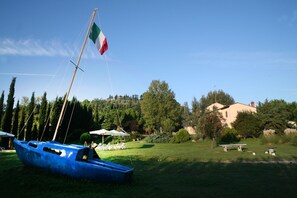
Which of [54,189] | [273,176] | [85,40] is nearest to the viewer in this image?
[54,189]

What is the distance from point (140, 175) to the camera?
12.1 metres

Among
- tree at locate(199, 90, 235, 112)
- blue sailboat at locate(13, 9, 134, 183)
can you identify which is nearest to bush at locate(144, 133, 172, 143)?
blue sailboat at locate(13, 9, 134, 183)

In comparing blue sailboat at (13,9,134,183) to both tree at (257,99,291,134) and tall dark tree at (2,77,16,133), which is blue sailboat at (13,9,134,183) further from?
tree at (257,99,291,134)

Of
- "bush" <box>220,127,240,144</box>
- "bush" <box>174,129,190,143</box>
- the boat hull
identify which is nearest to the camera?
the boat hull

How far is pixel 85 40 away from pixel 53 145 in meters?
7.41

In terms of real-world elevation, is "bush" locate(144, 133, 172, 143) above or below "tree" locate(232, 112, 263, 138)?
below

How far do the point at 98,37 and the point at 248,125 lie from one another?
3434cm

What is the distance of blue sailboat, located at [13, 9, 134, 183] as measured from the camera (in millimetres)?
9680

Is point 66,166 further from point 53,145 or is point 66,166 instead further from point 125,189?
point 125,189

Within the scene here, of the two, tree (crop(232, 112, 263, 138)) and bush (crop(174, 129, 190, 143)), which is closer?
tree (crop(232, 112, 263, 138))

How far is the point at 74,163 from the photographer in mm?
10258

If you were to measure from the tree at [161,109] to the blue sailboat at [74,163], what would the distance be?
45705 millimetres

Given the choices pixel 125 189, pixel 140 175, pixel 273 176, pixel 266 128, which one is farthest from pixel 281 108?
pixel 125 189

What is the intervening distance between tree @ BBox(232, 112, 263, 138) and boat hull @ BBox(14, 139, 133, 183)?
35886 millimetres
